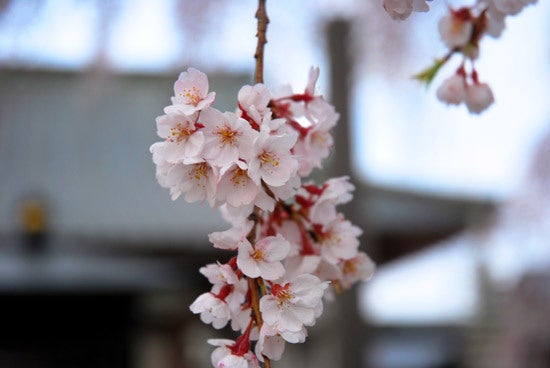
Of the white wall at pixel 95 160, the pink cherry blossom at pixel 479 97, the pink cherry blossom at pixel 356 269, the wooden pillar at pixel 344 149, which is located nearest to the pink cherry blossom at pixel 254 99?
the pink cherry blossom at pixel 356 269

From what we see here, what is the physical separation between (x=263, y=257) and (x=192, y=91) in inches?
6.1

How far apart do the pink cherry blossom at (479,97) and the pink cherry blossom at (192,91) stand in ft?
1.23

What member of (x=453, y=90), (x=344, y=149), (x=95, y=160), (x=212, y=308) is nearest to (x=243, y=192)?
(x=212, y=308)

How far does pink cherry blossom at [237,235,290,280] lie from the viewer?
0.62 metres

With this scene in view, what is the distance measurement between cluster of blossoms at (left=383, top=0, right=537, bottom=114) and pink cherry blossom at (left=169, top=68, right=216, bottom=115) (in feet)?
1.17

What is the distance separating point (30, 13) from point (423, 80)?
2.39 m

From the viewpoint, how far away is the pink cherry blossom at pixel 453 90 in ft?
2.91

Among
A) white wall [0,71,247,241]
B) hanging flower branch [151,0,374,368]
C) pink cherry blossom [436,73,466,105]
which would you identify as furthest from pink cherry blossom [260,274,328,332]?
white wall [0,71,247,241]

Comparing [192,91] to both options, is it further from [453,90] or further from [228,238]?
[453,90]

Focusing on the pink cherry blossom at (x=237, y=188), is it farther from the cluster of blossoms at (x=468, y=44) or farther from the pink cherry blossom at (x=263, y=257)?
the cluster of blossoms at (x=468, y=44)

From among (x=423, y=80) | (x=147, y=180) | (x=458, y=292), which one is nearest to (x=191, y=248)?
(x=147, y=180)

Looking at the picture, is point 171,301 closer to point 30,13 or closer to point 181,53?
point 181,53

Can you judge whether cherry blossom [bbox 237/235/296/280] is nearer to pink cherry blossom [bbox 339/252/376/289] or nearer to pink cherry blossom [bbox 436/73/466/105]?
pink cherry blossom [bbox 339/252/376/289]

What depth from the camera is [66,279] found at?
4211 mm
